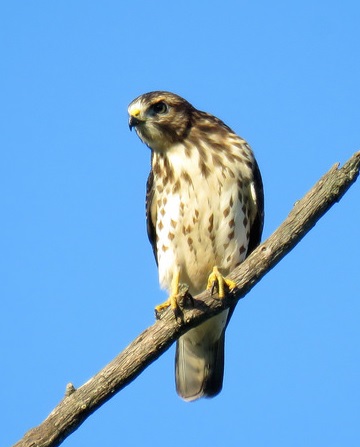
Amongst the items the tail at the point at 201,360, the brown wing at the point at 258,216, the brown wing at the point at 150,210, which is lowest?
the tail at the point at 201,360

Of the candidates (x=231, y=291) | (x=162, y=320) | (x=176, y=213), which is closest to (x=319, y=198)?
(x=231, y=291)

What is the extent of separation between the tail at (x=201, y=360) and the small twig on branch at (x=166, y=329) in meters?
1.99

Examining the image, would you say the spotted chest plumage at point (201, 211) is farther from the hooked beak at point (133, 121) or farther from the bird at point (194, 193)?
the hooked beak at point (133, 121)

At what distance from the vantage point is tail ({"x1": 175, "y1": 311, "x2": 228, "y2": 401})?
8594mm

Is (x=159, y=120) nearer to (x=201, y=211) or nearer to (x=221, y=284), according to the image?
(x=201, y=211)

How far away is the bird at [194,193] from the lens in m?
7.82

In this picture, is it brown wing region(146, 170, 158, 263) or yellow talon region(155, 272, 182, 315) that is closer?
yellow talon region(155, 272, 182, 315)

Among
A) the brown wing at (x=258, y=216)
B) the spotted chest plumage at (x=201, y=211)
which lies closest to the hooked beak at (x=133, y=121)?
the spotted chest plumage at (x=201, y=211)

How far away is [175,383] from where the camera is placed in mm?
8664

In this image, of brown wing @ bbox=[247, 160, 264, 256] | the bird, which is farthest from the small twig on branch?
brown wing @ bbox=[247, 160, 264, 256]

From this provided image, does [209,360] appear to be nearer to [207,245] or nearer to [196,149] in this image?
[207,245]

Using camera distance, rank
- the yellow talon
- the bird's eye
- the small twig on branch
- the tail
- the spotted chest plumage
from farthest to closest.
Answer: the tail
the bird's eye
the spotted chest plumage
the yellow talon
the small twig on branch

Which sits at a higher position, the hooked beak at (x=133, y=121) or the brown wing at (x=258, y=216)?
the hooked beak at (x=133, y=121)

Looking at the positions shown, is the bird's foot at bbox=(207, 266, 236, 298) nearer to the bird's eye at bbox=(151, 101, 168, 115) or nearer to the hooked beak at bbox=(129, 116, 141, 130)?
the hooked beak at bbox=(129, 116, 141, 130)
